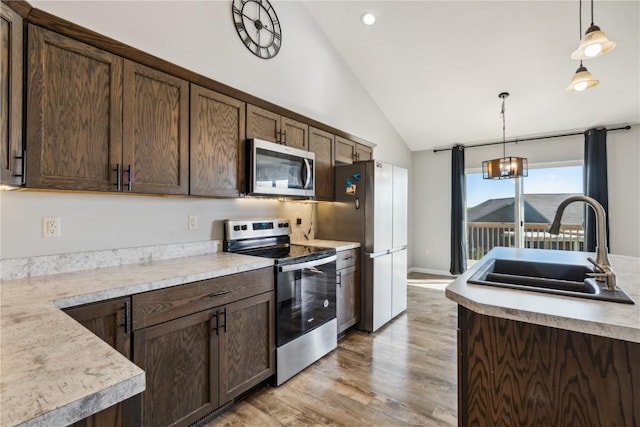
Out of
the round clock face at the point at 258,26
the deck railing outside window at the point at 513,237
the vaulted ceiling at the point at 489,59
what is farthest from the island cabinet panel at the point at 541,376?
the deck railing outside window at the point at 513,237

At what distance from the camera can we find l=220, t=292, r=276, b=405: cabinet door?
1.87 m

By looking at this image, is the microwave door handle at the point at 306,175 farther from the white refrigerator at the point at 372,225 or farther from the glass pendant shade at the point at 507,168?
the glass pendant shade at the point at 507,168

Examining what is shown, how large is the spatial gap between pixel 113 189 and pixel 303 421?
1.77 metres

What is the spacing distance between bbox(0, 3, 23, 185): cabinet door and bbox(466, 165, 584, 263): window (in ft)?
19.3

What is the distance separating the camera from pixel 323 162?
3248mm

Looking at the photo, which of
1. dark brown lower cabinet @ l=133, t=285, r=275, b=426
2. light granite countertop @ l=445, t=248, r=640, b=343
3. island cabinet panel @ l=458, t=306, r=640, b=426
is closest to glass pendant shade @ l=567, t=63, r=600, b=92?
light granite countertop @ l=445, t=248, r=640, b=343

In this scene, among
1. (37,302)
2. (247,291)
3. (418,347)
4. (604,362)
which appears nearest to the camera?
(604,362)

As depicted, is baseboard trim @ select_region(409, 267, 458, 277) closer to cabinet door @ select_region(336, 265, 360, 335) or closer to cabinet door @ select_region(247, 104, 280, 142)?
cabinet door @ select_region(336, 265, 360, 335)

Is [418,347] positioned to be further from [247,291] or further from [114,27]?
[114,27]

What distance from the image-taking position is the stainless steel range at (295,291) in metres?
2.23

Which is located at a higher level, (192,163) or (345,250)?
(192,163)

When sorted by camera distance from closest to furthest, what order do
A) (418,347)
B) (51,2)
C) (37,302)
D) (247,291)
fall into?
1. (37,302)
2. (51,2)
3. (247,291)
4. (418,347)

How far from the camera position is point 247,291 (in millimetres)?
1971

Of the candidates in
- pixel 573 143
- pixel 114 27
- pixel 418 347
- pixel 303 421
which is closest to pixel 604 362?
pixel 303 421
